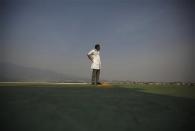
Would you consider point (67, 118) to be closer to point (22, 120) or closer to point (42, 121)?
point (42, 121)

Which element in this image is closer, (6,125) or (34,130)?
(34,130)

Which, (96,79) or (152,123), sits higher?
(96,79)

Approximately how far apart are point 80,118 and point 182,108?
116 cm

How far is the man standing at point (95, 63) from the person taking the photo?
7537mm

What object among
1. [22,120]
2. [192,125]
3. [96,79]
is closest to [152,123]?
[192,125]

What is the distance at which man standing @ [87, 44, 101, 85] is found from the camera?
7537 mm

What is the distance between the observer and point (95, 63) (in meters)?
7.55

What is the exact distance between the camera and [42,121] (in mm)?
2387

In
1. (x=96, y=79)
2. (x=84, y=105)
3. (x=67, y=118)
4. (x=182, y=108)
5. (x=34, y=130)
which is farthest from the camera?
(x=96, y=79)

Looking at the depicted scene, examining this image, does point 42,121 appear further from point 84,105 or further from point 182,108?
point 182,108

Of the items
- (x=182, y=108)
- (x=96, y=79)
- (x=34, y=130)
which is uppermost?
(x=96, y=79)

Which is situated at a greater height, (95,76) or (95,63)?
(95,63)

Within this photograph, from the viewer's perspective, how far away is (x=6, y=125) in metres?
2.29

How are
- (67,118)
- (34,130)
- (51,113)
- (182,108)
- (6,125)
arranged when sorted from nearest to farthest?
(34,130) → (6,125) → (67,118) → (51,113) → (182,108)
